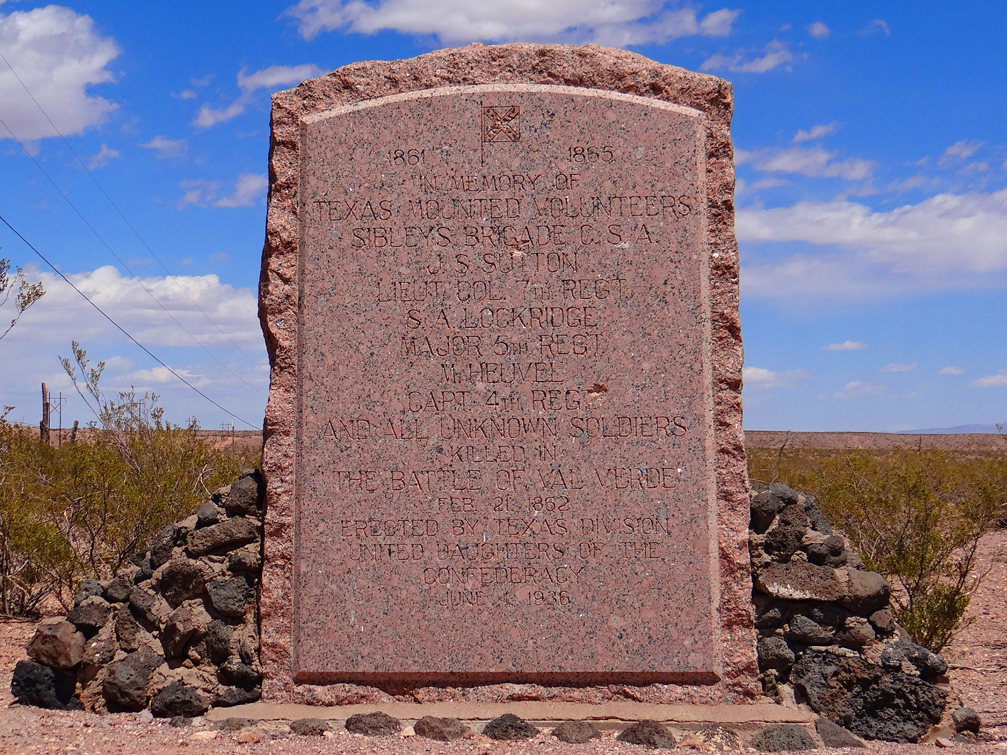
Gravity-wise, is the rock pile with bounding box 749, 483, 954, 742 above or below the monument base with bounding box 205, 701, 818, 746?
above

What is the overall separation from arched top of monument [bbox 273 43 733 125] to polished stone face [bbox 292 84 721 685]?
0.30 ft

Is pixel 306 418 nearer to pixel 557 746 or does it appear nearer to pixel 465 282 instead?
pixel 465 282

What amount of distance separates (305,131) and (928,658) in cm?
390

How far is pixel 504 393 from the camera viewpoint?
397cm

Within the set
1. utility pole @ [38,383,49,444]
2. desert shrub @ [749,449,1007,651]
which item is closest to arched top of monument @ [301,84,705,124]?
desert shrub @ [749,449,1007,651]

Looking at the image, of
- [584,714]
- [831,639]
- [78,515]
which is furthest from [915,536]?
[78,515]

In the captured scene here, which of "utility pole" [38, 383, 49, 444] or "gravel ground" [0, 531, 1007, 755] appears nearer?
"gravel ground" [0, 531, 1007, 755]

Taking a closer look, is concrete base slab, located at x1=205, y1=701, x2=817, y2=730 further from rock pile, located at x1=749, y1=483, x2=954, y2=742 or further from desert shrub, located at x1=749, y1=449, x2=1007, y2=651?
desert shrub, located at x1=749, y1=449, x2=1007, y2=651

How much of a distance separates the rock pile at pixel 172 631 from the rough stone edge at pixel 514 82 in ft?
0.58

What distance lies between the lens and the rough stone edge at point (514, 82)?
3.90m

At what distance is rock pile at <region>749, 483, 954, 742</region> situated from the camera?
3885 mm

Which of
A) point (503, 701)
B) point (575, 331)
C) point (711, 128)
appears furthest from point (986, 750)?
point (711, 128)

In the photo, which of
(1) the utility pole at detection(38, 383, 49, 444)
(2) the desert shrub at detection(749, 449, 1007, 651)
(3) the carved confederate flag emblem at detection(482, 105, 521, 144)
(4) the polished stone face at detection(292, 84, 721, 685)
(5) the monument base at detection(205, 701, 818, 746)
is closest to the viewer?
(5) the monument base at detection(205, 701, 818, 746)

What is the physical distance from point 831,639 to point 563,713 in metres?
1.34
